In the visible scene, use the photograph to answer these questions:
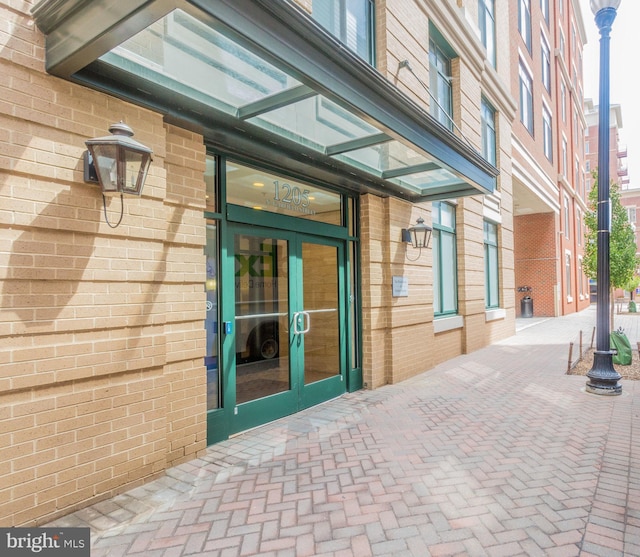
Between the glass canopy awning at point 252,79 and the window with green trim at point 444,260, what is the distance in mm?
3217

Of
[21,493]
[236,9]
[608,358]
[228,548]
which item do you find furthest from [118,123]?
[608,358]

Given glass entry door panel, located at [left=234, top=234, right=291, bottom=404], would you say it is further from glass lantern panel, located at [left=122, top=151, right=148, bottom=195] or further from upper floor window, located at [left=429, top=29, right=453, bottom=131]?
upper floor window, located at [left=429, top=29, right=453, bottom=131]

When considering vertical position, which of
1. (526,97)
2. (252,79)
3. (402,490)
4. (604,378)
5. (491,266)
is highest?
(526,97)

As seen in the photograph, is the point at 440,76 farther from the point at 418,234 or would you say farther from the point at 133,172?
the point at 133,172

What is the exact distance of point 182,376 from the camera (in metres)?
3.75

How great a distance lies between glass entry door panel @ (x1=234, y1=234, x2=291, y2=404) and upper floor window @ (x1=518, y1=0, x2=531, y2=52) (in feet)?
46.5

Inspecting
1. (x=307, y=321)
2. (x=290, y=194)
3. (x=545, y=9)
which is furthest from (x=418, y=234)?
(x=545, y=9)

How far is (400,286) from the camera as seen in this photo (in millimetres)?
6812

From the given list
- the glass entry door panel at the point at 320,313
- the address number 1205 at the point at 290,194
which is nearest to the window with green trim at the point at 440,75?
the address number 1205 at the point at 290,194

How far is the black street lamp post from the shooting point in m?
5.89

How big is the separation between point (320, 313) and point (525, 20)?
1514 centimetres

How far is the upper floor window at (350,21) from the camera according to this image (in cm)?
564

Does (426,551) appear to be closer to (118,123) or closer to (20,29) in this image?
(118,123)

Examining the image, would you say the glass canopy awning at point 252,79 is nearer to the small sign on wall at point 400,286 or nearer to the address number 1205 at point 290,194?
the address number 1205 at point 290,194
